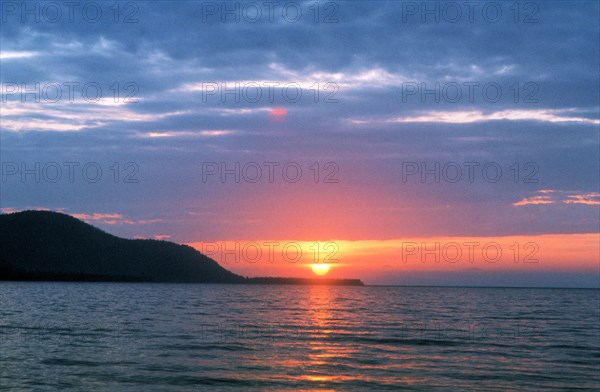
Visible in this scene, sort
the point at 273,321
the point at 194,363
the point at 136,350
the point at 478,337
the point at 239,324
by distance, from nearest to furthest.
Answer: the point at 194,363 < the point at 136,350 < the point at 478,337 < the point at 239,324 < the point at 273,321

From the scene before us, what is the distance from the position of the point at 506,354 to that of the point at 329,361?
37.7ft

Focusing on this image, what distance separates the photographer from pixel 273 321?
5816cm

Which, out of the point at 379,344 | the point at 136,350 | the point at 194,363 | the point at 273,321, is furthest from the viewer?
the point at 273,321

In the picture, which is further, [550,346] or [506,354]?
[550,346]

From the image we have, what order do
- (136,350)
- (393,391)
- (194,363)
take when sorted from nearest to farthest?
1. (393,391)
2. (194,363)
3. (136,350)

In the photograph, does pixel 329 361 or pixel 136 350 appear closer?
pixel 329 361

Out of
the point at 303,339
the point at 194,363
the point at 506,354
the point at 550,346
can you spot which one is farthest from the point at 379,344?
the point at 194,363

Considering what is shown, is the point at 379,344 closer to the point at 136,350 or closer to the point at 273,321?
the point at 136,350

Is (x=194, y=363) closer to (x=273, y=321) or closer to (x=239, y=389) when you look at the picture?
(x=239, y=389)

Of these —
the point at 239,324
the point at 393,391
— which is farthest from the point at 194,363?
the point at 239,324

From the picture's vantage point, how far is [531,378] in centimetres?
2862

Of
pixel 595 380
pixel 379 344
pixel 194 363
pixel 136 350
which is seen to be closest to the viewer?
pixel 595 380

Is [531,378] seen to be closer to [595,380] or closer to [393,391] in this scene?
[595,380]

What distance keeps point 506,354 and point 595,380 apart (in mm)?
8116
